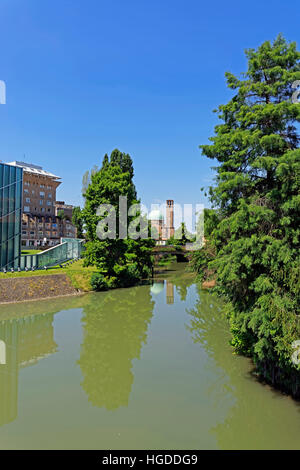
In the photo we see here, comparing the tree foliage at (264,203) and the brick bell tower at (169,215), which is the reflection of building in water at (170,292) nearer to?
the tree foliage at (264,203)

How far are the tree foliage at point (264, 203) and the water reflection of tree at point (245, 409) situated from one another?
0.92 m

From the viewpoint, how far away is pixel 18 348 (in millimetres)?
16438

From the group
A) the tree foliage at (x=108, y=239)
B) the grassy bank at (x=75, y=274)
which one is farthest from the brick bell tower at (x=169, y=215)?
the grassy bank at (x=75, y=274)

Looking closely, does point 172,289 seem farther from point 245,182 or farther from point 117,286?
point 245,182

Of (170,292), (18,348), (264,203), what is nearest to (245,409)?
(264,203)

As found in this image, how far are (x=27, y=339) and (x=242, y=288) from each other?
13.6m

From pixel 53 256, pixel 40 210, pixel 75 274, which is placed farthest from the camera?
pixel 40 210

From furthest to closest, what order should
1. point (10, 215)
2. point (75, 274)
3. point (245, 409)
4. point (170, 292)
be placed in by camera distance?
point (170, 292)
point (75, 274)
point (10, 215)
point (245, 409)

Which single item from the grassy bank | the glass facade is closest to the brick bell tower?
the glass facade

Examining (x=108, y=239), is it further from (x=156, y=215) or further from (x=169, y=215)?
(x=156, y=215)

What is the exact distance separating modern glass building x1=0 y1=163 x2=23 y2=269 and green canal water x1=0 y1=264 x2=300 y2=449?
1049 centimetres

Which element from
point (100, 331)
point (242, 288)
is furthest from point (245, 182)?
point (100, 331)

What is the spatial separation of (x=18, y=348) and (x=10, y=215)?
18656mm
